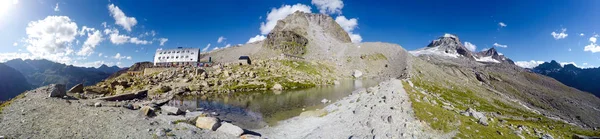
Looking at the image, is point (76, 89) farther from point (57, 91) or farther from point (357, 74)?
point (357, 74)

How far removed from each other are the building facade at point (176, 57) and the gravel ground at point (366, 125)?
105m

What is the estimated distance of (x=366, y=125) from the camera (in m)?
25.8

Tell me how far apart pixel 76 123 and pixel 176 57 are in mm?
110958

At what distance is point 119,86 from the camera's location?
73.9 metres

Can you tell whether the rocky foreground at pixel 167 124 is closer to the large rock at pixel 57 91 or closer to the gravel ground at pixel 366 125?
the gravel ground at pixel 366 125

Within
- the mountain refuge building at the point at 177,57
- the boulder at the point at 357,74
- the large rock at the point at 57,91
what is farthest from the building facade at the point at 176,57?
the boulder at the point at 357,74

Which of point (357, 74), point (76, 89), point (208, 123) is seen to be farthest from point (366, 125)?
point (357, 74)

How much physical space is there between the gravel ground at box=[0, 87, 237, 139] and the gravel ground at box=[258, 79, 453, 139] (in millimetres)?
8587

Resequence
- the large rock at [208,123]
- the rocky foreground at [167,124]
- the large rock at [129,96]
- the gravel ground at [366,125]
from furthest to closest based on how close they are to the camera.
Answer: the large rock at [129,96] → the large rock at [208,123] → the rocky foreground at [167,124] → the gravel ground at [366,125]

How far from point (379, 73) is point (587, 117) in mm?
103676

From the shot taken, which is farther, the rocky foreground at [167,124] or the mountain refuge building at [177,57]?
the mountain refuge building at [177,57]

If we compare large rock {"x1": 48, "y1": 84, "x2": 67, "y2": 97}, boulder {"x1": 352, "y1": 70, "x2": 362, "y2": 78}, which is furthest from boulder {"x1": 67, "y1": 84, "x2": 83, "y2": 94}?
boulder {"x1": 352, "y1": 70, "x2": 362, "y2": 78}

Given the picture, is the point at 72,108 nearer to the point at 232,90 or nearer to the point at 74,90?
the point at 74,90

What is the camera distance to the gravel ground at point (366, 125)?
2116 cm
